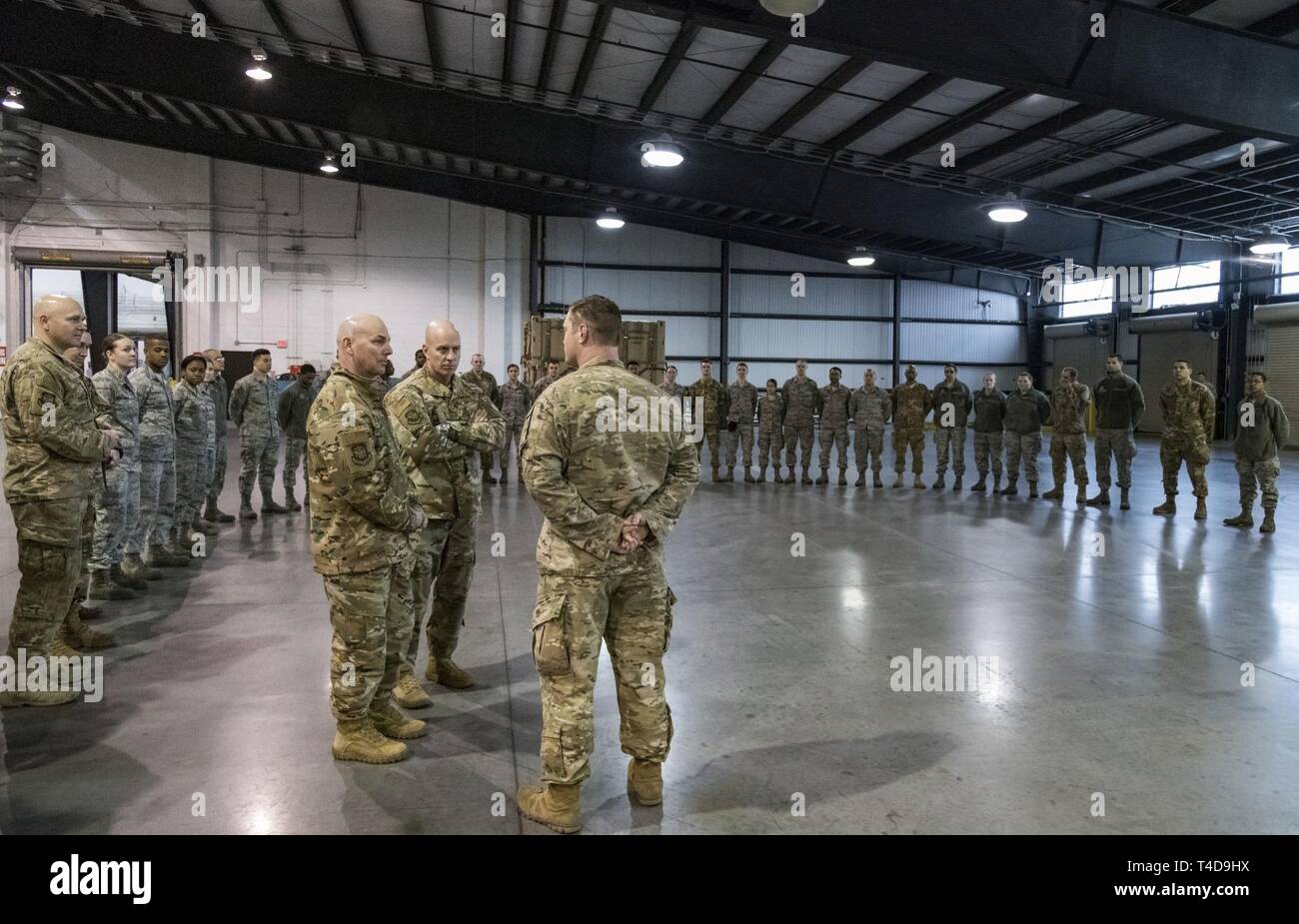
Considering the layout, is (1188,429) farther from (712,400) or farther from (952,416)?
(712,400)

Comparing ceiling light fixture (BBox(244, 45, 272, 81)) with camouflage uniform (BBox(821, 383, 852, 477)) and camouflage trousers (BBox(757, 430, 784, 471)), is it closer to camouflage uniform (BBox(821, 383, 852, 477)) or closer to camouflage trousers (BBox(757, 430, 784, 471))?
camouflage trousers (BBox(757, 430, 784, 471))

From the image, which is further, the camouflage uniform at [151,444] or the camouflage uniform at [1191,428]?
the camouflage uniform at [1191,428]

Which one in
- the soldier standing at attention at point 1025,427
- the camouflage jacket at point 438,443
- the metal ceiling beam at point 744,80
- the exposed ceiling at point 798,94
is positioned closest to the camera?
the camouflage jacket at point 438,443

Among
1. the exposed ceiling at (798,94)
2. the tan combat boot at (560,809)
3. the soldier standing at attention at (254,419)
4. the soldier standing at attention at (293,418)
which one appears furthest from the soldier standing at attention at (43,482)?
the exposed ceiling at (798,94)

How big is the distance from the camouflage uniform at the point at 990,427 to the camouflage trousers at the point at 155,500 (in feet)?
33.0

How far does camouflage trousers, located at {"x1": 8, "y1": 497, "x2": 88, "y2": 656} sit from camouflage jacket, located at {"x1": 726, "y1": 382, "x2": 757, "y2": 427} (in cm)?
990

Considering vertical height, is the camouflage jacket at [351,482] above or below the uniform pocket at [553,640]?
above

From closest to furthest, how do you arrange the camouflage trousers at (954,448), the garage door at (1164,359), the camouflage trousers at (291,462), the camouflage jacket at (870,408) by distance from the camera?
the camouflage trousers at (291,462)
the camouflage trousers at (954,448)
the camouflage jacket at (870,408)
the garage door at (1164,359)

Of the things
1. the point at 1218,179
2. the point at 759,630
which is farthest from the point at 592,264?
the point at 759,630

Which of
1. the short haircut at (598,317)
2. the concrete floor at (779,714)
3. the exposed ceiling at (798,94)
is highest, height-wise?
the exposed ceiling at (798,94)

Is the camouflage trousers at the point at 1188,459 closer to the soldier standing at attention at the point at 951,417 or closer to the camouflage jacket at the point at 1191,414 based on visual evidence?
the camouflage jacket at the point at 1191,414

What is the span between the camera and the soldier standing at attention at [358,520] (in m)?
3.09


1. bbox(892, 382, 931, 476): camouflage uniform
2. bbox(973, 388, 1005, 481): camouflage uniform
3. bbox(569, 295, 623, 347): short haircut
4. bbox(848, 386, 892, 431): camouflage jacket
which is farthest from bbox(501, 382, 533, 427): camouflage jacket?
bbox(569, 295, 623, 347): short haircut
